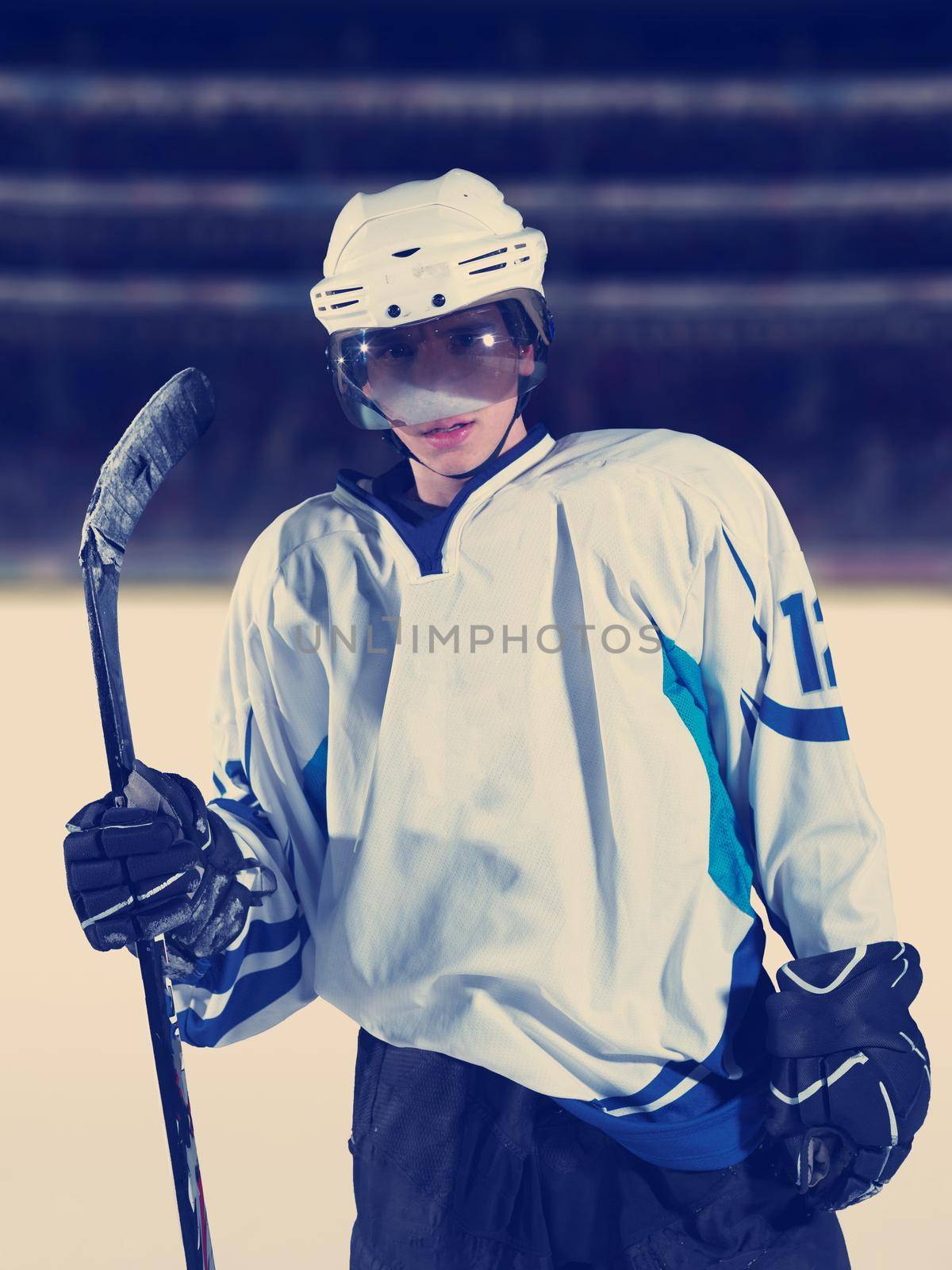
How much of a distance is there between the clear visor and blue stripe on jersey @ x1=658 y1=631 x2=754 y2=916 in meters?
0.29

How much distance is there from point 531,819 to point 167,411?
50cm

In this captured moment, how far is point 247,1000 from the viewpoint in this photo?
1.38 metres

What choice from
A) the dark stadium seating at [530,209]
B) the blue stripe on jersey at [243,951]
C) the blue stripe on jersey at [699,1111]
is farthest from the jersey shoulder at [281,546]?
the dark stadium seating at [530,209]

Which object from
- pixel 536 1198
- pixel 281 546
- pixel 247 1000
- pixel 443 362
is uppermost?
pixel 443 362

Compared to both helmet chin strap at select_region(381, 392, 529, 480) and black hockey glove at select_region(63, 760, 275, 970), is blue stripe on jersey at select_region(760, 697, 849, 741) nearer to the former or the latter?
helmet chin strap at select_region(381, 392, 529, 480)

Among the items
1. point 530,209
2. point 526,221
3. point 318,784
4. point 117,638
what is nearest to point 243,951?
point 318,784

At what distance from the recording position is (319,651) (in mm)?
1335

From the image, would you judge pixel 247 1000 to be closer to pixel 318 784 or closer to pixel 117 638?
pixel 318 784

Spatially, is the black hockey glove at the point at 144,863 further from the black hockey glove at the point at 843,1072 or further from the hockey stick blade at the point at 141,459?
the black hockey glove at the point at 843,1072

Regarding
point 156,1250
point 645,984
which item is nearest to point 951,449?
point 156,1250

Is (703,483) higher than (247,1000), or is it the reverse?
(703,483)

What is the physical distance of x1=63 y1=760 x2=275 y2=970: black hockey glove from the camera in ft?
3.85

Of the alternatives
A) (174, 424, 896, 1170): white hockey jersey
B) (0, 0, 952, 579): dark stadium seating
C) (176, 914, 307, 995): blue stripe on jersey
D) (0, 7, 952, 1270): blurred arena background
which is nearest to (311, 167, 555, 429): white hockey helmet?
(174, 424, 896, 1170): white hockey jersey

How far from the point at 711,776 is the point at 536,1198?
0.38 meters
